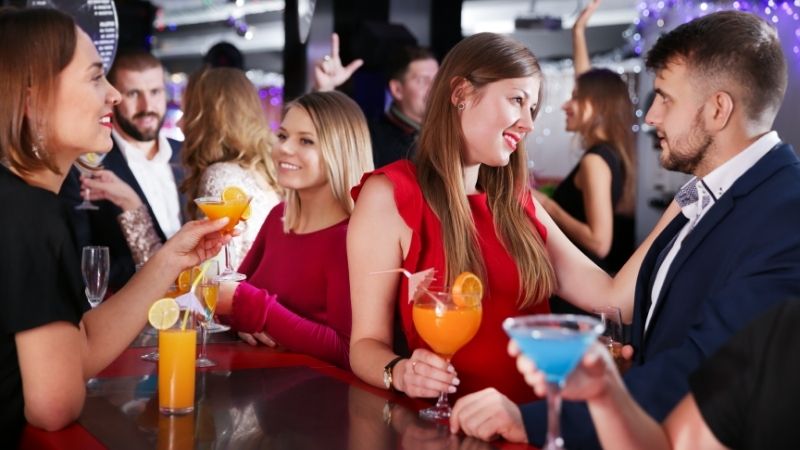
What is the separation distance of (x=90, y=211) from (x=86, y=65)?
2.94m

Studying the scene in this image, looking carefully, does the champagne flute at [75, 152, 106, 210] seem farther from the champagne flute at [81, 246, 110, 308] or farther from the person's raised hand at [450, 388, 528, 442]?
the person's raised hand at [450, 388, 528, 442]

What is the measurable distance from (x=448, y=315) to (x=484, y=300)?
1.65 feet

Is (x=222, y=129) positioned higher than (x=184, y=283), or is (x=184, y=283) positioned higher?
(x=222, y=129)

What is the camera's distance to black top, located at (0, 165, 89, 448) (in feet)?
6.66

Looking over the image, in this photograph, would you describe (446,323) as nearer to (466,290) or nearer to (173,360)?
(466,290)

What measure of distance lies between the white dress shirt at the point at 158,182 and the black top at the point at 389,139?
117 cm

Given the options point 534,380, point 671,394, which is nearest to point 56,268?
point 534,380

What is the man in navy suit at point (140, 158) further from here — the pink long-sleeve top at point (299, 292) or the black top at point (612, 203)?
the black top at point (612, 203)

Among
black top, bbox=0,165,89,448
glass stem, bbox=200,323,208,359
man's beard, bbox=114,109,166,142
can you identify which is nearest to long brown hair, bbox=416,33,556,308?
glass stem, bbox=200,323,208,359

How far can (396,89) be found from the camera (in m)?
5.82

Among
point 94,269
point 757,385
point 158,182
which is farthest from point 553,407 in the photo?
point 158,182

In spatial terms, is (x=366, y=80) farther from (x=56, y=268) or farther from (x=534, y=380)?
(x=534, y=380)

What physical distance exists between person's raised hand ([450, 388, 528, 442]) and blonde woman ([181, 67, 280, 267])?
8.43 ft

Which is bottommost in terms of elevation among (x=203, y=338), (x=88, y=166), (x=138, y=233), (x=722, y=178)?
(x=138, y=233)
